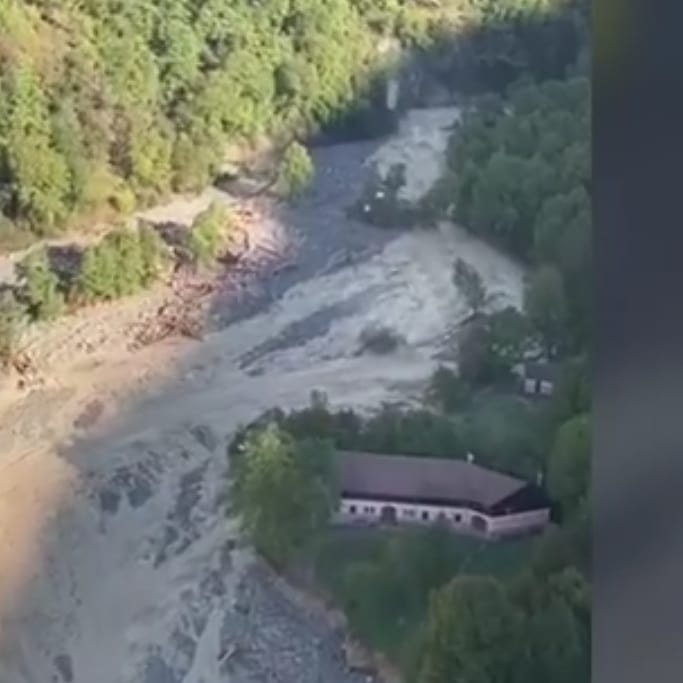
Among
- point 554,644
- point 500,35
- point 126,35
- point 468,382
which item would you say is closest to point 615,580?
point 554,644

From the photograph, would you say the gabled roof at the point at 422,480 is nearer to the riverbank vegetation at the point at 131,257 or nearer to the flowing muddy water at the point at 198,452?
the flowing muddy water at the point at 198,452

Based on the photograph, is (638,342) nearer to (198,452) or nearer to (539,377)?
(539,377)

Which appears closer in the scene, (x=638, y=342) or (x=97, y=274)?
(x=638, y=342)


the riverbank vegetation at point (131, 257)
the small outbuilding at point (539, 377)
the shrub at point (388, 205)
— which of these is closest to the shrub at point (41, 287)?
the riverbank vegetation at point (131, 257)

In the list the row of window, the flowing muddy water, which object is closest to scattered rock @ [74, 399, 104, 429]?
the flowing muddy water

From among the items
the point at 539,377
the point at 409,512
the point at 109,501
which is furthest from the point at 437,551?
the point at 109,501

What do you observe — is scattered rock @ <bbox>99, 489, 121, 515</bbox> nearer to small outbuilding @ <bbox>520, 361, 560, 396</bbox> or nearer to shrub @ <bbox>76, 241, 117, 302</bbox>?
shrub @ <bbox>76, 241, 117, 302</bbox>
